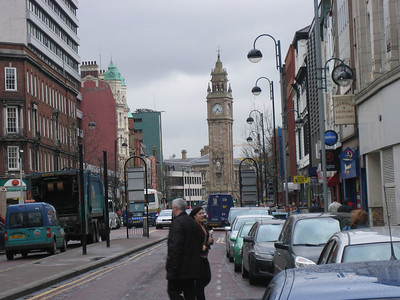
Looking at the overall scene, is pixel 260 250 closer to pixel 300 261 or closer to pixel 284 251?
pixel 284 251

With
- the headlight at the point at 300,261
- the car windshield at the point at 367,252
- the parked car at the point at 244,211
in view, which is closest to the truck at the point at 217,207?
the parked car at the point at 244,211

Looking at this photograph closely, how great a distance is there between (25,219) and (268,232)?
16054 millimetres

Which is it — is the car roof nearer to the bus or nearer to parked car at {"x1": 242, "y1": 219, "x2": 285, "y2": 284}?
A: parked car at {"x1": 242, "y1": 219, "x2": 285, "y2": 284}

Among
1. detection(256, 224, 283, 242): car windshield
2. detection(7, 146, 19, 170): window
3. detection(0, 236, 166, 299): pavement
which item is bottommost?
detection(0, 236, 166, 299): pavement

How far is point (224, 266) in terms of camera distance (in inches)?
1030

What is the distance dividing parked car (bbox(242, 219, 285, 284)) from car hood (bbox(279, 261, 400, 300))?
1337 cm

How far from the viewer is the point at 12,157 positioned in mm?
71938

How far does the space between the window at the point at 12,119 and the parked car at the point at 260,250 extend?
53.9 metres

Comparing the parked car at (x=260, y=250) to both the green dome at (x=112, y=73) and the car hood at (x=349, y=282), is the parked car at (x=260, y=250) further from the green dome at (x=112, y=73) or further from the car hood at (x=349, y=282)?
the green dome at (x=112, y=73)

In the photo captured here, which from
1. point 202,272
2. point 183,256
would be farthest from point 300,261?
point 183,256

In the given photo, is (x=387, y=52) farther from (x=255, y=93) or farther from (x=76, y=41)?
(x=76, y=41)

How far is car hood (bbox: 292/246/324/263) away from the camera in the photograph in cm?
1438

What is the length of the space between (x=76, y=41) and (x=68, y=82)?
43.7 ft

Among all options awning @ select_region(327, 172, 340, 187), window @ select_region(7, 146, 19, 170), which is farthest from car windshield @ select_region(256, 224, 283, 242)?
window @ select_region(7, 146, 19, 170)
